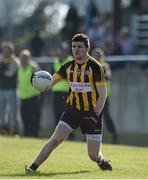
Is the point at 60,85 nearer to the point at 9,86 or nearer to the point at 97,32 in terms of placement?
the point at 9,86

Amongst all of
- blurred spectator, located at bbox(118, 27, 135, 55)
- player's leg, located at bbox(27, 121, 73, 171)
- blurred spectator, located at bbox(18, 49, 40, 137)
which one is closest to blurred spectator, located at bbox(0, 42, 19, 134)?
blurred spectator, located at bbox(18, 49, 40, 137)

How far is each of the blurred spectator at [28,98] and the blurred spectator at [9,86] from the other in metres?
0.25

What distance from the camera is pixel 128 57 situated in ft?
77.0

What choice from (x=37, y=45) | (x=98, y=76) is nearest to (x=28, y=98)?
(x=37, y=45)

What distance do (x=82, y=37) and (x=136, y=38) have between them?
566 inches

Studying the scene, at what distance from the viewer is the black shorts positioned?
12.5 m

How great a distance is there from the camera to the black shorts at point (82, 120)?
12.5m

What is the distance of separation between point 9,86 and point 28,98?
29.0 inches

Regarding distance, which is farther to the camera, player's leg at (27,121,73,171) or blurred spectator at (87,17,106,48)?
blurred spectator at (87,17,106,48)

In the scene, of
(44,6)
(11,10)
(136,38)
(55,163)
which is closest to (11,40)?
(11,10)

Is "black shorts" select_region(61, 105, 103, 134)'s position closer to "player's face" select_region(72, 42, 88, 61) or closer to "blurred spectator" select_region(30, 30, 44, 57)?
"player's face" select_region(72, 42, 88, 61)

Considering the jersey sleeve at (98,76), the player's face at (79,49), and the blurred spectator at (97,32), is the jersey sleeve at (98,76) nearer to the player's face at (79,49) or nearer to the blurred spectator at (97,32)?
the player's face at (79,49)

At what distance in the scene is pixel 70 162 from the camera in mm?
14227

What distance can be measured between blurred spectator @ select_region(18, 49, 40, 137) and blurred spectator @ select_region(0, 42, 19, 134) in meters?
0.25
